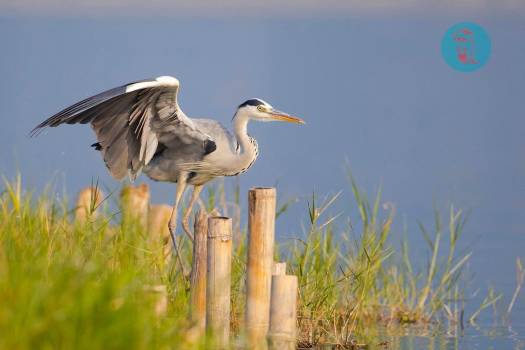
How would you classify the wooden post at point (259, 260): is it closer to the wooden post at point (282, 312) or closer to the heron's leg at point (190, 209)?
the wooden post at point (282, 312)

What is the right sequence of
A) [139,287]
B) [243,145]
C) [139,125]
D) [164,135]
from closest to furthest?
[139,287], [139,125], [164,135], [243,145]

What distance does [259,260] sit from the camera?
15.9 feet

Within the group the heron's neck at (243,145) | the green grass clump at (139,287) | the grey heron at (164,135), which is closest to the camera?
the green grass clump at (139,287)

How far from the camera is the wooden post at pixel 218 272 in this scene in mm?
4883

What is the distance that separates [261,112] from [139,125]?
887 mm

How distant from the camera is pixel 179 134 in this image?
247 inches

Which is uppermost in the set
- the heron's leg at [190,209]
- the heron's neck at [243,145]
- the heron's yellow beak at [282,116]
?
the heron's yellow beak at [282,116]

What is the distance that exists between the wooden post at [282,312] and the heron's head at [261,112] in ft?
6.22

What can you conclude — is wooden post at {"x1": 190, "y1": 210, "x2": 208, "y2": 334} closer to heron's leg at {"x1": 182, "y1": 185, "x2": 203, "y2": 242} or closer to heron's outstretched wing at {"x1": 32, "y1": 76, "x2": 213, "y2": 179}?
heron's outstretched wing at {"x1": 32, "y1": 76, "x2": 213, "y2": 179}

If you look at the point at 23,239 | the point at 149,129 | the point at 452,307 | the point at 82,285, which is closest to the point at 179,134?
the point at 149,129

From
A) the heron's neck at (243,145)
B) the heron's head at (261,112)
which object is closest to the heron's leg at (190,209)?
the heron's neck at (243,145)

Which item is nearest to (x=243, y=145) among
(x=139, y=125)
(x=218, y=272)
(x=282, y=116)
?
(x=282, y=116)

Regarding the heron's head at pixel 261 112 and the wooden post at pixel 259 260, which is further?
the heron's head at pixel 261 112

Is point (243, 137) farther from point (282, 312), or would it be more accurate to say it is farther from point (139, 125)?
point (282, 312)
